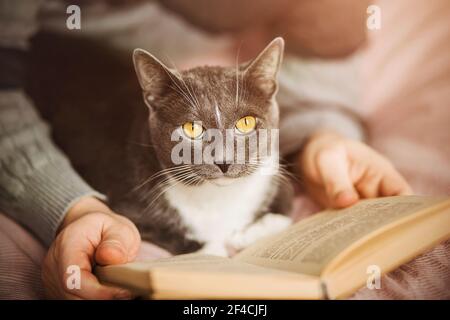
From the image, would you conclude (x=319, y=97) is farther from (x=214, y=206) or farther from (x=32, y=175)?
(x=32, y=175)

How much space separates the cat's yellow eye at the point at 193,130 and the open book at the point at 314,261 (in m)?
0.23

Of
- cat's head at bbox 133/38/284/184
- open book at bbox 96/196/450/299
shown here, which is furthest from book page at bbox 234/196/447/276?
cat's head at bbox 133/38/284/184

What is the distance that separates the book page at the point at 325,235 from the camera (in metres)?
0.69

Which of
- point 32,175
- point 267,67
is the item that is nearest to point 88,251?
point 32,175

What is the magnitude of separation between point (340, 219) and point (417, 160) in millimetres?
277

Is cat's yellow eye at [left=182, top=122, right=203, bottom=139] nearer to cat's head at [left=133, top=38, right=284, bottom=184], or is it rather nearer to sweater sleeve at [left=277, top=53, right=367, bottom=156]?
cat's head at [left=133, top=38, right=284, bottom=184]

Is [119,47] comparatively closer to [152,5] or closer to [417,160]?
[152,5]

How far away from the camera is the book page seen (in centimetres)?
69

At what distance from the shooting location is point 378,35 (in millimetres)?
1022

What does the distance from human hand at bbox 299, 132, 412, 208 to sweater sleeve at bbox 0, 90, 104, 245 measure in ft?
1.50

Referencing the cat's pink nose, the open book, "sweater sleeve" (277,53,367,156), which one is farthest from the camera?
"sweater sleeve" (277,53,367,156)

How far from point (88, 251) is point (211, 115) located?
33 centimetres
